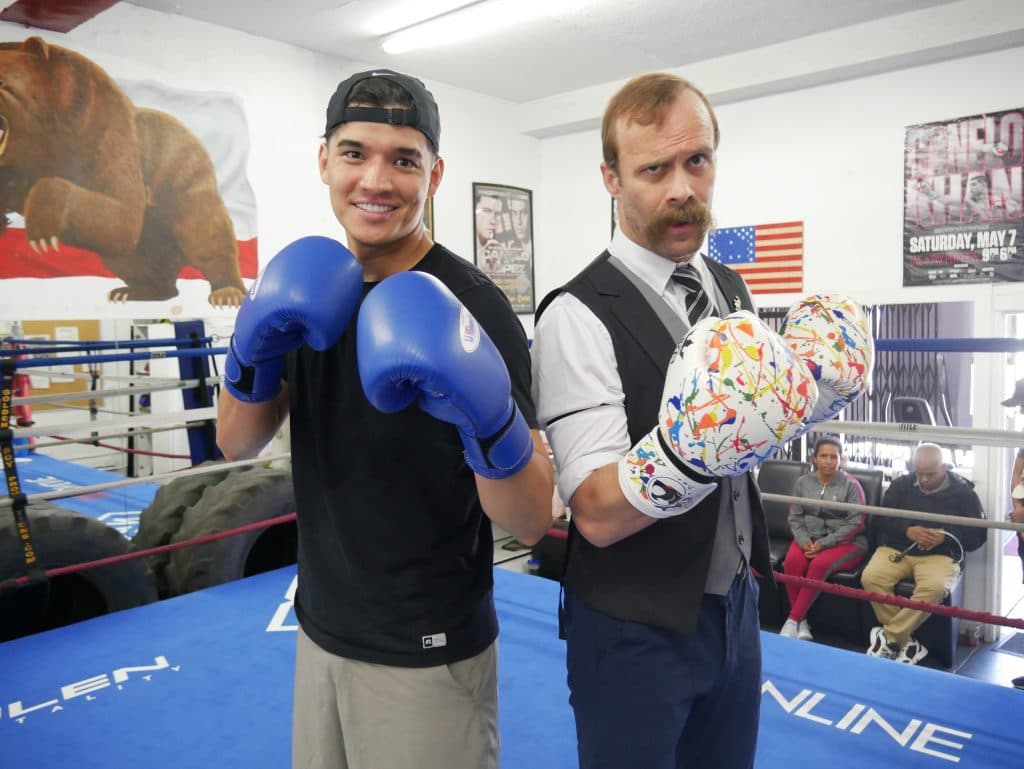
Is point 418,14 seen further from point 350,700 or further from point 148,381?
point 350,700

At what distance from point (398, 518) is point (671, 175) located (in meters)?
0.56

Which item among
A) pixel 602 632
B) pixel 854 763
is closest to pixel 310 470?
pixel 602 632

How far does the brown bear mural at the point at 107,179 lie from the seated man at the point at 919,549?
4207mm

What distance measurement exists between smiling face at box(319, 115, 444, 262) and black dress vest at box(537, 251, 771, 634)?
234 millimetres

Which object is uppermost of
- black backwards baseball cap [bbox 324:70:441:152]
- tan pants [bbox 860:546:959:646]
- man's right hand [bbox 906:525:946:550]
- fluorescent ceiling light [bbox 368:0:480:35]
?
fluorescent ceiling light [bbox 368:0:480:35]

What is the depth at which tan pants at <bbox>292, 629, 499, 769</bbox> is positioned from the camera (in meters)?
0.94

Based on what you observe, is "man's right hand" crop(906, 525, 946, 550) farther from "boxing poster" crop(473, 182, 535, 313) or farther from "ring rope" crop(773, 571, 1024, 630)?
"boxing poster" crop(473, 182, 535, 313)

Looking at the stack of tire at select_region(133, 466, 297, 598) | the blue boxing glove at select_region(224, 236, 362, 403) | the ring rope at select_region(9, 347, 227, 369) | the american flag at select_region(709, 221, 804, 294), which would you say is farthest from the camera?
the american flag at select_region(709, 221, 804, 294)

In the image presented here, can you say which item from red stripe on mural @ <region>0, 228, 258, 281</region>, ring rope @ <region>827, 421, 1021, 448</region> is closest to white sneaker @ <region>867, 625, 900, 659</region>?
ring rope @ <region>827, 421, 1021, 448</region>

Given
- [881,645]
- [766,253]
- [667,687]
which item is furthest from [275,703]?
[766,253]

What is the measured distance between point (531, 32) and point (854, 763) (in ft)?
14.4

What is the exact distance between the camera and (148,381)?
411 centimetres

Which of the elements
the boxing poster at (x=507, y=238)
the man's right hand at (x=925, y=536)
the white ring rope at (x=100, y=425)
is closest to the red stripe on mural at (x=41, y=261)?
the white ring rope at (x=100, y=425)

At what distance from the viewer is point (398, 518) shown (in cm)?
96
